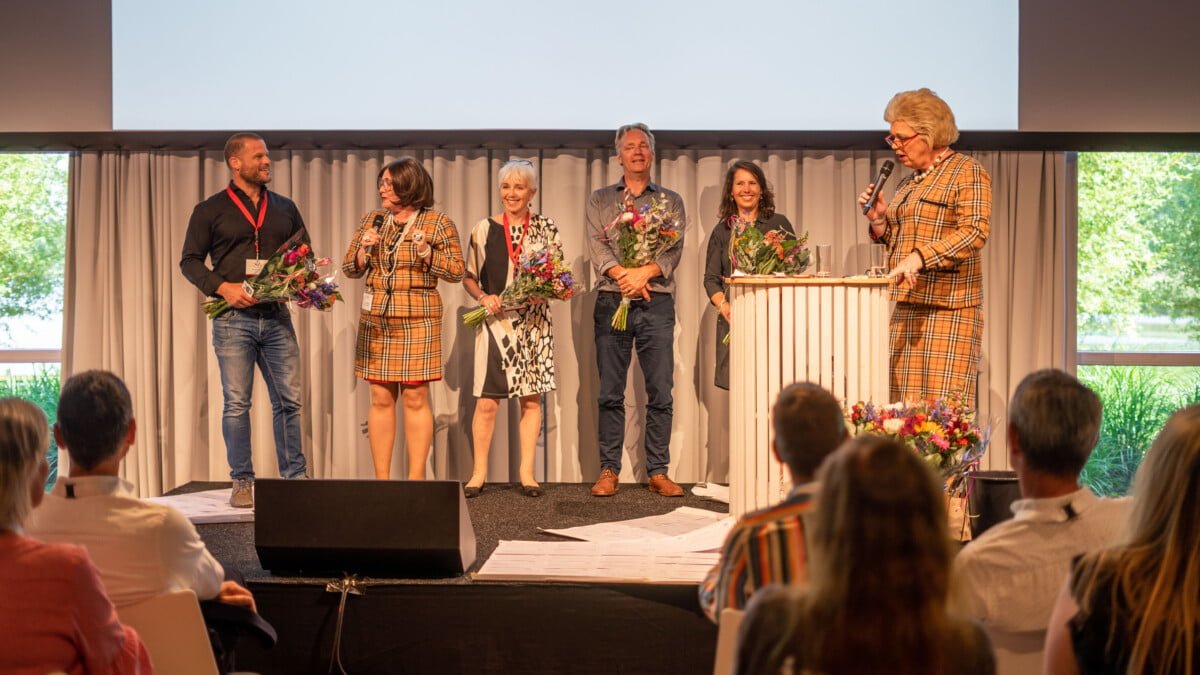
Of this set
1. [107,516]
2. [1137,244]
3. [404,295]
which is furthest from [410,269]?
[1137,244]

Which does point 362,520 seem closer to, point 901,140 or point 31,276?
point 901,140

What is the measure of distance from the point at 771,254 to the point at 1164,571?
8.82 ft

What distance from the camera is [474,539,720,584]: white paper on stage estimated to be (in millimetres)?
3490

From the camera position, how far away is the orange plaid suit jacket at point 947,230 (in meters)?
4.10

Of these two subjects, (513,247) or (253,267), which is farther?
(513,247)

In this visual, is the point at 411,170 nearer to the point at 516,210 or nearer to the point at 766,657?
the point at 516,210

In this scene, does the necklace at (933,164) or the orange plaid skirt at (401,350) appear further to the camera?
the orange plaid skirt at (401,350)

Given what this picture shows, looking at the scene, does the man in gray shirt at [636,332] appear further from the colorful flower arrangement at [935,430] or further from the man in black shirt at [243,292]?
the colorful flower arrangement at [935,430]

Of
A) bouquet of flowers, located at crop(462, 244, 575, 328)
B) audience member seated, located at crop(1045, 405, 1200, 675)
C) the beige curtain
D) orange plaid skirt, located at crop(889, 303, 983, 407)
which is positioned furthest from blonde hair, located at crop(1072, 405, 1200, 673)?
the beige curtain

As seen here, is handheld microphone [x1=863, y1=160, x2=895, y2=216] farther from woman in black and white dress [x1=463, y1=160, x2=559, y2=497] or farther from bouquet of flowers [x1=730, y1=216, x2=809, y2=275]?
woman in black and white dress [x1=463, y1=160, x2=559, y2=497]

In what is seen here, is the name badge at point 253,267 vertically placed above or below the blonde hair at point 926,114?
below

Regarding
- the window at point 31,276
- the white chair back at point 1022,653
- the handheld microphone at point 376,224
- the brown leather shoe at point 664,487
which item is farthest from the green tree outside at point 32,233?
the white chair back at point 1022,653

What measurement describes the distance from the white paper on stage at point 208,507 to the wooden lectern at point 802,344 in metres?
2.20

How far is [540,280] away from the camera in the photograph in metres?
4.93
